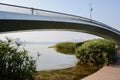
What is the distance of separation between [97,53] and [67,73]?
2370 mm

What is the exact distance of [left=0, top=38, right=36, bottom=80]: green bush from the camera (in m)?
5.51

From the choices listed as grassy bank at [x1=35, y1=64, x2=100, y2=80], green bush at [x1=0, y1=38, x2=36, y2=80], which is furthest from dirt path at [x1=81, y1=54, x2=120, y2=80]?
green bush at [x1=0, y1=38, x2=36, y2=80]

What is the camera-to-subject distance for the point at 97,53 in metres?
11.5

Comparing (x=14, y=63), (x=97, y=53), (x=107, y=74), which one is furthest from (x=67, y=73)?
(x=14, y=63)

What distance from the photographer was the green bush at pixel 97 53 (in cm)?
1120

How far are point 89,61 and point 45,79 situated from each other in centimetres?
376

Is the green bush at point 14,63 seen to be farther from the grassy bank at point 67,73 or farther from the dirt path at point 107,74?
the dirt path at point 107,74

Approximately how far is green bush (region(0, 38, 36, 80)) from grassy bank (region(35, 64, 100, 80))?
92.2 inches

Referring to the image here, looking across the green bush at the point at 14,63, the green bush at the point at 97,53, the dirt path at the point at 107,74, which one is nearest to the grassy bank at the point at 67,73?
the green bush at the point at 97,53

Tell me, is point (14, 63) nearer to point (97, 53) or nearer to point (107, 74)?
point (107, 74)

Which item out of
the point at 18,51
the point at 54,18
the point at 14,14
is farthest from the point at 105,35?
the point at 18,51

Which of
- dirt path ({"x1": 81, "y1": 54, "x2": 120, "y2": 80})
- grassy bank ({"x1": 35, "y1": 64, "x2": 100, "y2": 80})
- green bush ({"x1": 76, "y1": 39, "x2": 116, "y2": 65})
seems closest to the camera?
dirt path ({"x1": 81, "y1": 54, "x2": 120, "y2": 80})

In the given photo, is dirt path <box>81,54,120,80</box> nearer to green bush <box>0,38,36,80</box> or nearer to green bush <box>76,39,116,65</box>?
green bush <box>76,39,116,65</box>

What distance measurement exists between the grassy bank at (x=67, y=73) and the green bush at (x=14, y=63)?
2.34 m
